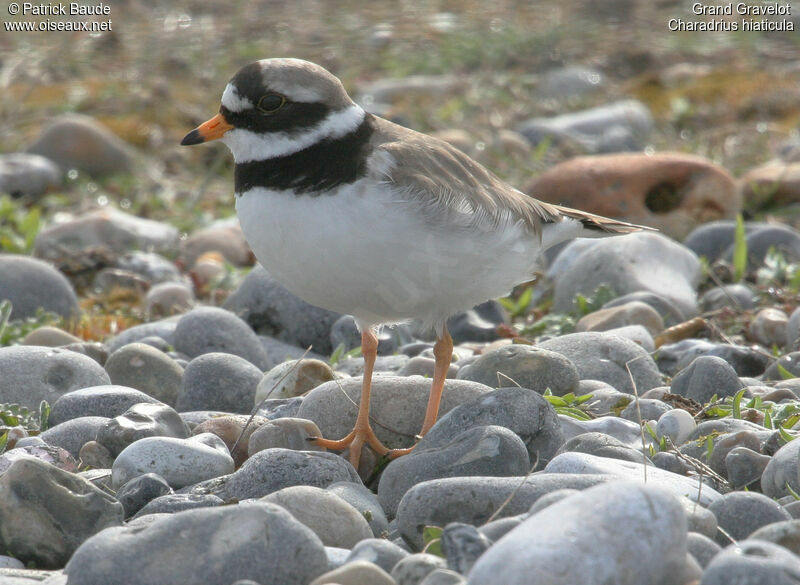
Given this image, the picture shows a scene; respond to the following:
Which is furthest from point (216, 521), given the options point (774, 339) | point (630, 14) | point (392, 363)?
point (630, 14)

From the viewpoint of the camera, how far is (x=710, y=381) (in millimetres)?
4480

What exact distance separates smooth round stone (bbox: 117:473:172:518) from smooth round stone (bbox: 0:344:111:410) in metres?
1.26

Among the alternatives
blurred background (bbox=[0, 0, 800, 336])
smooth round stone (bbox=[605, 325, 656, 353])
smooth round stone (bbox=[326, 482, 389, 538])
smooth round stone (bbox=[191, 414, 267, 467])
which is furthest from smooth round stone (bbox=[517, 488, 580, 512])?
blurred background (bbox=[0, 0, 800, 336])

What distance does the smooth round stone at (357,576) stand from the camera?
106 inches

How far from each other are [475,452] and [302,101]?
149 cm

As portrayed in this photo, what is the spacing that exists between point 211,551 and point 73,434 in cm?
151

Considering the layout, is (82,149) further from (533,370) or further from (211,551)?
(211,551)

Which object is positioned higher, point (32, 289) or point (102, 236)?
point (32, 289)

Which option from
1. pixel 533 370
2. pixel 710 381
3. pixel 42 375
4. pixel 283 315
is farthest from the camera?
pixel 283 315

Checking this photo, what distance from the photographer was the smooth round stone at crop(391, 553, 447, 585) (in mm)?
2777

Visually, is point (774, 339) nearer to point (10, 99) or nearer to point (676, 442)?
point (676, 442)

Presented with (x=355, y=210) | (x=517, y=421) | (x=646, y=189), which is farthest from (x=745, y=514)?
(x=646, y=189)

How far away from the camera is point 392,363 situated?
5305mm

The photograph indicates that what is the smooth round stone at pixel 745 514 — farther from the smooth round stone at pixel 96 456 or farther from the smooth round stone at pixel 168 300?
the smooth round stone at pixel 168 300
